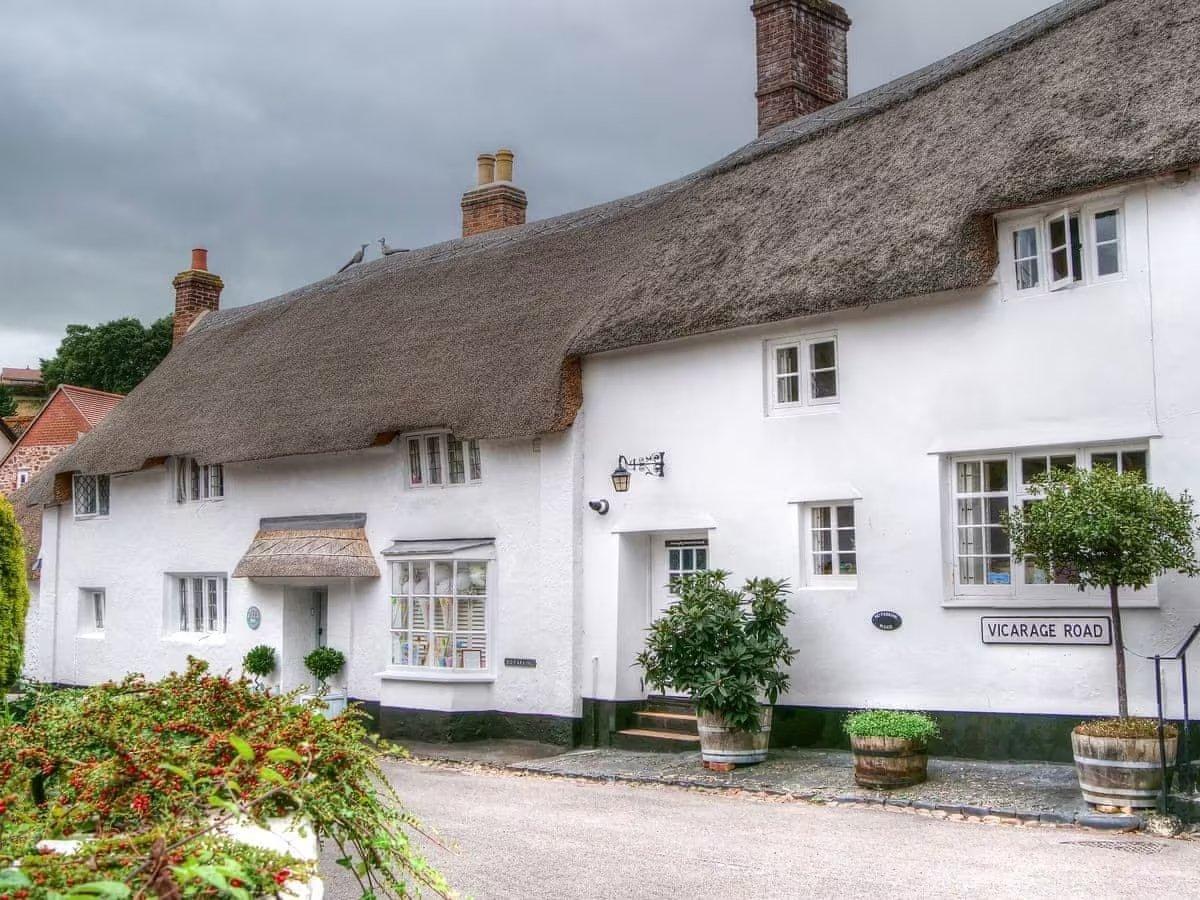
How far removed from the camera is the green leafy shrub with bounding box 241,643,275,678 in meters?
19.5

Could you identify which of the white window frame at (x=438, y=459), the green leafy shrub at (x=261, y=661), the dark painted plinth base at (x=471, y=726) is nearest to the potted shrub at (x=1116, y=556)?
the dark painted plinth base at (x=471, y=726)

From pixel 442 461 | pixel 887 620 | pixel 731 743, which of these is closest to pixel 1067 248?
pixel 887 620

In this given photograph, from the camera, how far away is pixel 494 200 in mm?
24688

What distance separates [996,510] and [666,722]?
482 centimetres

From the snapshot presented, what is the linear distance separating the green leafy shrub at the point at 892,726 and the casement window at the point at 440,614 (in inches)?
Result: 255

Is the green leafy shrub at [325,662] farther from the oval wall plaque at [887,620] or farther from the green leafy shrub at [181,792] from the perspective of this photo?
the green leafy shrub at [181,792]

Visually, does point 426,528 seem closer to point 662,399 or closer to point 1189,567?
point 662,399

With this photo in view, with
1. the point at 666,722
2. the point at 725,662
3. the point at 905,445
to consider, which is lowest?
the point at 666,722

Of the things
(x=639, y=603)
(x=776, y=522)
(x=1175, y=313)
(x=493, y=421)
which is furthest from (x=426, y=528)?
(x=1175, y=313)

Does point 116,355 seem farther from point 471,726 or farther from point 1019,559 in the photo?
point 1019,559

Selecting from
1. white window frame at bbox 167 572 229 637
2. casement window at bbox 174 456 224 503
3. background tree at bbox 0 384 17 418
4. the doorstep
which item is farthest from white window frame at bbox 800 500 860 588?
background tree at bbox 0 384 17 418

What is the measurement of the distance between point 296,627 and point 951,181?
12.3 metres

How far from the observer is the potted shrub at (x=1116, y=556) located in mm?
9641

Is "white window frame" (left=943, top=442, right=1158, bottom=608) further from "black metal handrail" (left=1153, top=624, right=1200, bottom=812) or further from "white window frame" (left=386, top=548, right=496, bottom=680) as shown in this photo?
"white window frame" (left=386, top=548, right=496, bottom=680)
